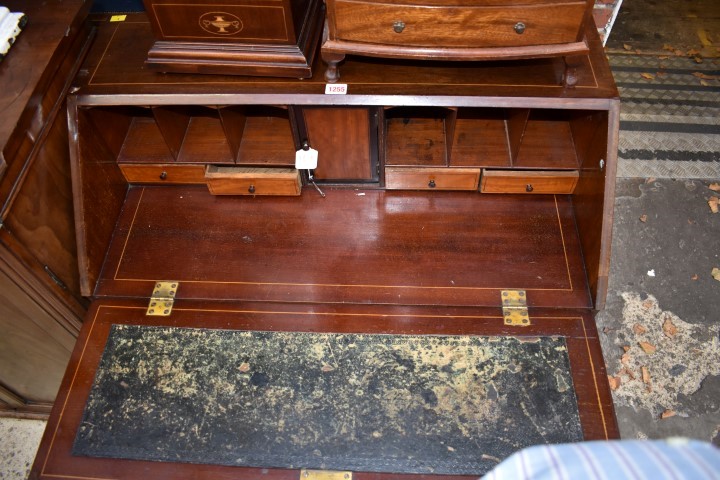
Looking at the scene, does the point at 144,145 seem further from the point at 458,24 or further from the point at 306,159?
the point at 458,24

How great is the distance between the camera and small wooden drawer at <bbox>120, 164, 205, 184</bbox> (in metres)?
1.88

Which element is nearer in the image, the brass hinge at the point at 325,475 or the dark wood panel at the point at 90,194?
the brass hinge at the point at 325,475

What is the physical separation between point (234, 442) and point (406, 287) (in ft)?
2.18

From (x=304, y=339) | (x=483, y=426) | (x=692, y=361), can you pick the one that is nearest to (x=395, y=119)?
(x=304, y=339)

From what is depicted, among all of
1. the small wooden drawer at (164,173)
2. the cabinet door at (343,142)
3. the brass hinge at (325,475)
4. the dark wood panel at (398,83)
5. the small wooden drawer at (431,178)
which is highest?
the dark wood panel at (398,83)

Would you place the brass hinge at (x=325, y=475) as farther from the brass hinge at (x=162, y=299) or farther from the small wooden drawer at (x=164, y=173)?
the small wooden drawer at (x=164, y=173)

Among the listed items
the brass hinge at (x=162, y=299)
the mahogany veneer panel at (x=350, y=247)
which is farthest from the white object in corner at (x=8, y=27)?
the brass hinge at (x=162, y=299)

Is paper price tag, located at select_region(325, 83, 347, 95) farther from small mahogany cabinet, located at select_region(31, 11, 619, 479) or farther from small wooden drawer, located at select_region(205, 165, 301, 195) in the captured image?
small wooden drawer, located at select_region(205, 165, 301, 195)

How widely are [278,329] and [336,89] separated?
0.73m

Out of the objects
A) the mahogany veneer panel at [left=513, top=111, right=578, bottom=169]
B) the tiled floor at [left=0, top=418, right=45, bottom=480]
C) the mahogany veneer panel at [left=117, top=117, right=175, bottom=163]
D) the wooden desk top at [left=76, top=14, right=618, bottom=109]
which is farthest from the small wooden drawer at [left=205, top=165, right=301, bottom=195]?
the tiled floor at [left=0, top=418, right=45, bottom=480]

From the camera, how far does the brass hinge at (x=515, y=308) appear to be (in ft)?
5.36

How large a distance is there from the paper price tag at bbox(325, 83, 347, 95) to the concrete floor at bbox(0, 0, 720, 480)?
162 centimetres

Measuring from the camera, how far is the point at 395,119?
192 cm

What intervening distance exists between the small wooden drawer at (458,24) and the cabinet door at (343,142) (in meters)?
0.24
